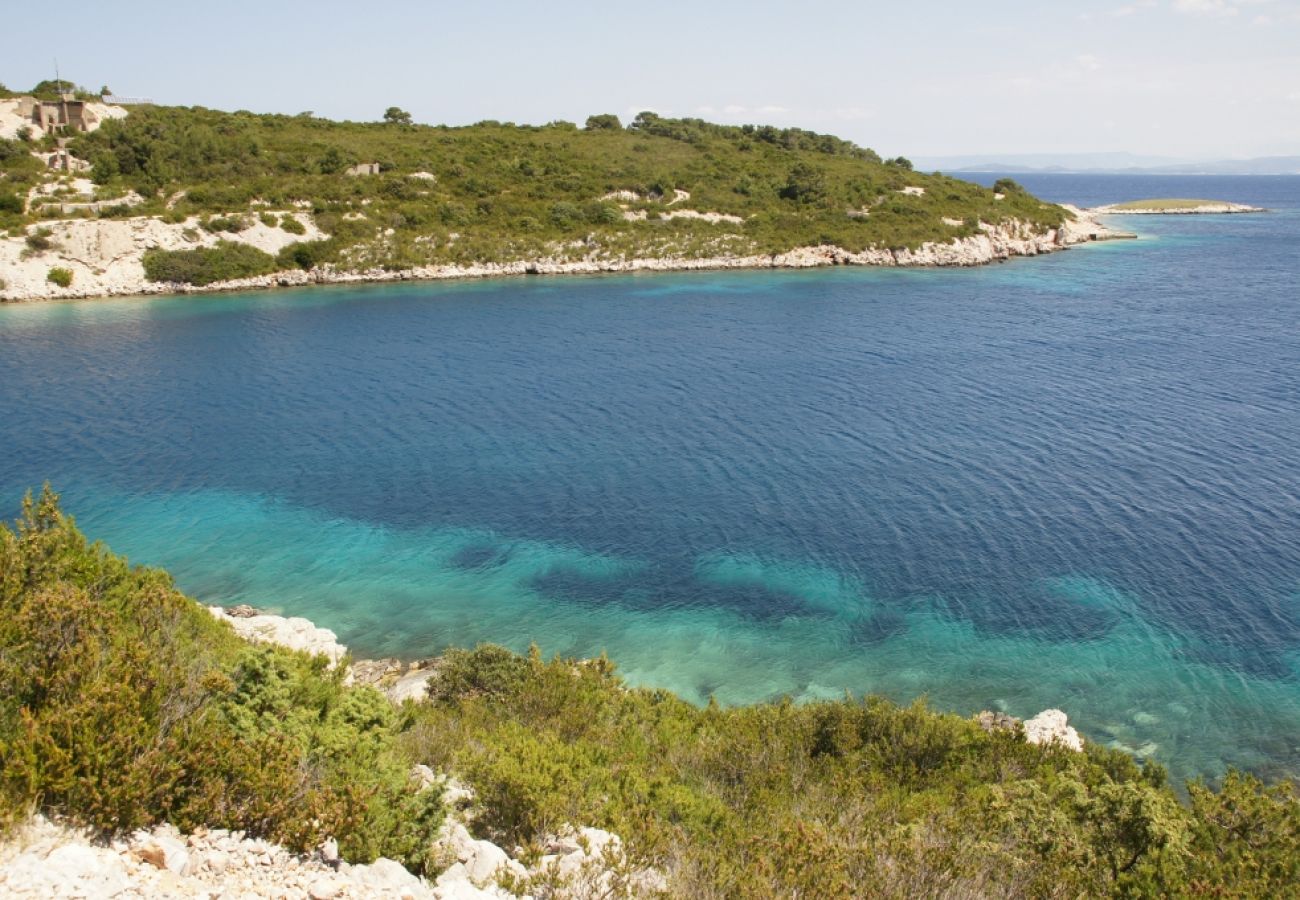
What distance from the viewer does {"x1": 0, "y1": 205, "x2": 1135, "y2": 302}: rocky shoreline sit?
238ft

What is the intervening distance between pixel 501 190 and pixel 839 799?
100 m

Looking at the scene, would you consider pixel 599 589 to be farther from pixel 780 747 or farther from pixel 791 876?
pixel 791 876

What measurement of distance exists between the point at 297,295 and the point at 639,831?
76.5 meters

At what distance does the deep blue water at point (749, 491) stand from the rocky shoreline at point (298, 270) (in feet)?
31.9

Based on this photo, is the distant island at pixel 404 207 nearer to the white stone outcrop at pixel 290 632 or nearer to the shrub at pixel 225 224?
the shrub at pixel 225 224

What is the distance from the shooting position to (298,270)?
271ft

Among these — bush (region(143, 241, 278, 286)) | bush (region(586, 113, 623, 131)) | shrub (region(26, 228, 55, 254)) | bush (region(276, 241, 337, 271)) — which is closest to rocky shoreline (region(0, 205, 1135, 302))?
shrub (region(26, 228, 55, 254))

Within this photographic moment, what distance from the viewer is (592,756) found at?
15.1 meters

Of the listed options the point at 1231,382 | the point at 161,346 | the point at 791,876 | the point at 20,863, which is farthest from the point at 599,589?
the point at 161,346

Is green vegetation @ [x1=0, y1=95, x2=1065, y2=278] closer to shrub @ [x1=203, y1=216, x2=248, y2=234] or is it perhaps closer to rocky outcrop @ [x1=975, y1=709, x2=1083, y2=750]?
shrub @ [x1=203, y1=216, x2=248, y2=234]

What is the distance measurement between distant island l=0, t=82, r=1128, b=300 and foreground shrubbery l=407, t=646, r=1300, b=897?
249 feet

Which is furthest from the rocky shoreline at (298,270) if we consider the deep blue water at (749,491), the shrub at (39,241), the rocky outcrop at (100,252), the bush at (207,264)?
the deep blue water at (749,491)

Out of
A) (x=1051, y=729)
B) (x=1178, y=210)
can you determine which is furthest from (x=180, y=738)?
(x=1178, y=210)

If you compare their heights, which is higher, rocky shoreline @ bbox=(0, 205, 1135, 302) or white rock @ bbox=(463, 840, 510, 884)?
rocky shoreline @ bbox=(0, 205, 1135, 302)
